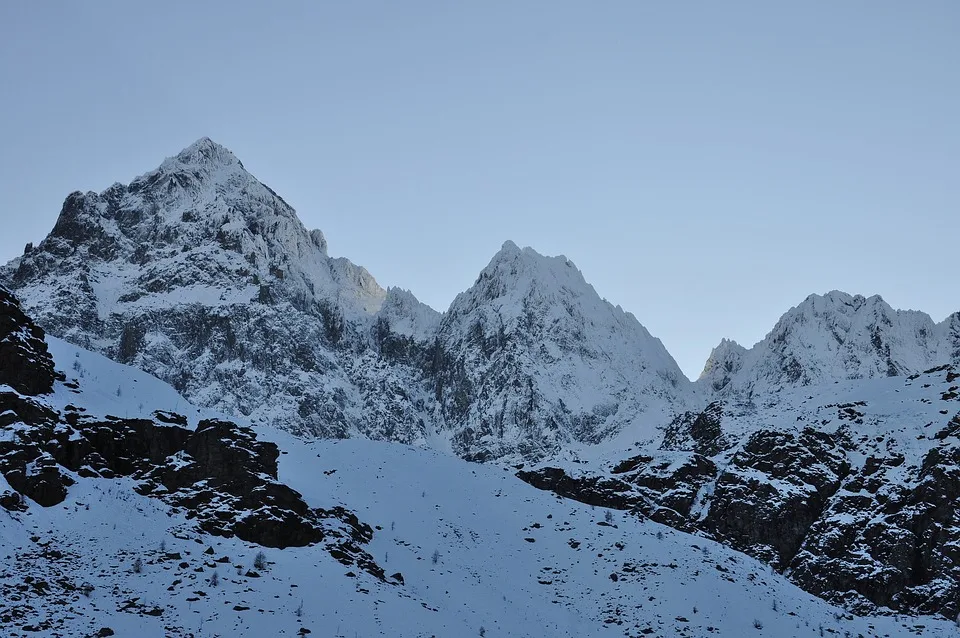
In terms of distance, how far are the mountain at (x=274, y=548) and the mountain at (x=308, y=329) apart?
58.1m

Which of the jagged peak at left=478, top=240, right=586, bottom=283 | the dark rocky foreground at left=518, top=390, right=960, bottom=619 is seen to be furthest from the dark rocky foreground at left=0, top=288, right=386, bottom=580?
the jagged peak at left=478, top=240, right=586, bottom=283

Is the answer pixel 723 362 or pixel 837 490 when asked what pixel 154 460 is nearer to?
pixel 837 490

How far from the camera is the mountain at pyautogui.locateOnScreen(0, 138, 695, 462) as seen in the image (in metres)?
130

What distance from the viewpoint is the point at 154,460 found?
52969 mm

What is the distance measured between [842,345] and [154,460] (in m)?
115

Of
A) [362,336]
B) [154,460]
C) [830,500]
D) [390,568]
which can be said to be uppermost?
[362,336]

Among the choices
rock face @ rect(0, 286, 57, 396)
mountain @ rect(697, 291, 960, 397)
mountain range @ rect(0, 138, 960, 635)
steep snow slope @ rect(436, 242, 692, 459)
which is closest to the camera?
rock face @ rect(0, 286, 57, 396)

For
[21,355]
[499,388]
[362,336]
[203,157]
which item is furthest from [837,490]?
[203,157]

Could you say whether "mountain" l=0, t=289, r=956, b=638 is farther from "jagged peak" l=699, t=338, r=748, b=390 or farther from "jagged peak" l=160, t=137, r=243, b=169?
"jagged peak" l=160, t=137, r=243, b=169

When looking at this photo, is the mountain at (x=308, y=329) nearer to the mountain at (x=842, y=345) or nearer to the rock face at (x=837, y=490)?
the mountain at (x=842, y=345)

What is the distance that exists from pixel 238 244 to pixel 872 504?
104648 mm

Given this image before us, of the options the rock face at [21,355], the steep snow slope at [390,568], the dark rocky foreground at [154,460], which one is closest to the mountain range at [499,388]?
the dark rocky foreground at [154,460]

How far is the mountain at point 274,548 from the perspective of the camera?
41.4 meters

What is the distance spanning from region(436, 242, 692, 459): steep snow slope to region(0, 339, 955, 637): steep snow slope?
181 feet
